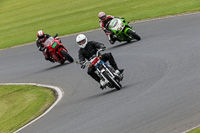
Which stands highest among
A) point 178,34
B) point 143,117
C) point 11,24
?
point 143,117

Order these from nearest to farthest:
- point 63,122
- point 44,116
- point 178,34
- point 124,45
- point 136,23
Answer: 1. point 63,122
2. point 44,116
3. point 178,34
4. point 124,45
5. point 136,23

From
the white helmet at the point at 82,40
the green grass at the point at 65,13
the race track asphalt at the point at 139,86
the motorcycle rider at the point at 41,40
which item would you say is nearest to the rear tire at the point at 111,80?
the race track asphalt at the point at 139,86

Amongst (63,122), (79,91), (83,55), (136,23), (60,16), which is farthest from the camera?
(60,16)

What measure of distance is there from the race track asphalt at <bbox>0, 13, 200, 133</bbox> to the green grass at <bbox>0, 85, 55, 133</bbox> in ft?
2.02

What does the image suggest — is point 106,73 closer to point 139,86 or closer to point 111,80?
point 111,80

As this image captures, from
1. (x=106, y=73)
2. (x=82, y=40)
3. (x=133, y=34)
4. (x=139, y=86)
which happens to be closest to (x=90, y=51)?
(x=82, y=40)

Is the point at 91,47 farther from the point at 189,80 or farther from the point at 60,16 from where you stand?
the point at 60,16

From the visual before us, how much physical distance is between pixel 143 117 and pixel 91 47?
4560 mm

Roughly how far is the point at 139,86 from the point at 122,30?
326 inches

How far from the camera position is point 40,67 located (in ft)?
76.7

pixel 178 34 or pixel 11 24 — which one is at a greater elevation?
pixel 178 34

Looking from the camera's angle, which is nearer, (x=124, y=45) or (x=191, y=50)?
(x=191, y=50)

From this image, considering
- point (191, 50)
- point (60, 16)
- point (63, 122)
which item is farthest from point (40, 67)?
point (60, 16)

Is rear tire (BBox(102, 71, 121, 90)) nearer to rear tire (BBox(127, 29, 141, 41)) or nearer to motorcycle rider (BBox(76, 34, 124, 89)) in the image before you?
motorcycle rider (BBox(76, 34, 124, 89))
